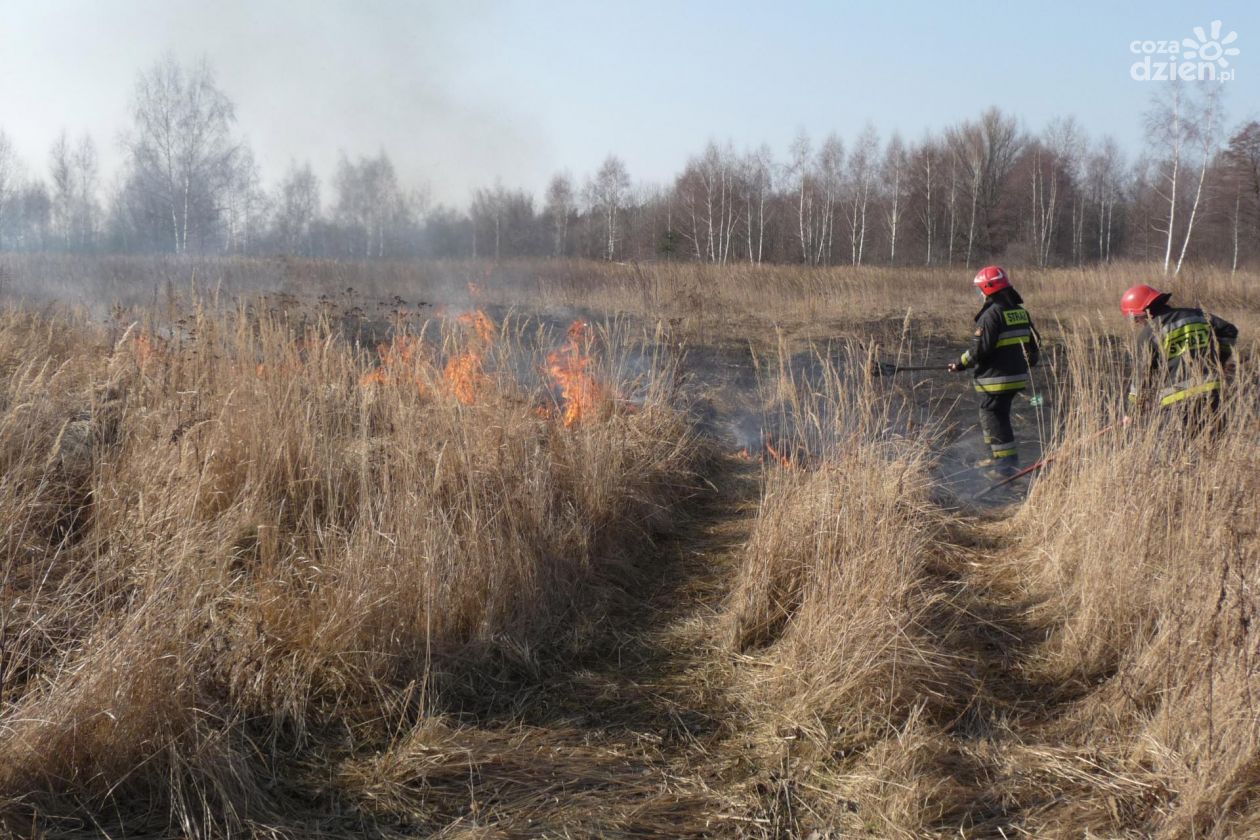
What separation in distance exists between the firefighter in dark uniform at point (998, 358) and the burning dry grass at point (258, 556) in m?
3.50

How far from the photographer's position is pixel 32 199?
131 feet

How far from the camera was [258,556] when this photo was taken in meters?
3.82

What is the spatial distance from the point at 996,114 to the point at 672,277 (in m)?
29.0

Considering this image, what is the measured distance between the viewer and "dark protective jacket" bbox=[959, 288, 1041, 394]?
24.6ft

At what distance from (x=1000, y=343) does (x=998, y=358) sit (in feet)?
0.44

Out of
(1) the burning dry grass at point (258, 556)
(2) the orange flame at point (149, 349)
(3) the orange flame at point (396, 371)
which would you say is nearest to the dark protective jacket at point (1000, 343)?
(1) the burning dry grass at point (258, 556)

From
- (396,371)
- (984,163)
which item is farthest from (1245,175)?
(396,371)

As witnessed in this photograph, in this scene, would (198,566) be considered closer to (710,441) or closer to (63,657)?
(63,657)

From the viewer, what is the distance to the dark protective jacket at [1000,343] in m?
7.49

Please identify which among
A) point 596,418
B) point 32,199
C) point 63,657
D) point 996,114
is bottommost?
point 63,657

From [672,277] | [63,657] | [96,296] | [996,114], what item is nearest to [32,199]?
[96,296]

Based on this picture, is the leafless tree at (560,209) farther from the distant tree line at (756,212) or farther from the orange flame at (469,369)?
the orange flame at (469,369)

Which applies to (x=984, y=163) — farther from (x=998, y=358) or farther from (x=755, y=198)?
(x=998, y=358)

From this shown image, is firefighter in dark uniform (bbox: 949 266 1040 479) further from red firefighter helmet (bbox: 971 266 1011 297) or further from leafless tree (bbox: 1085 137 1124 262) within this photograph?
leafless tree (bbox: 1085 137 1124 262)
